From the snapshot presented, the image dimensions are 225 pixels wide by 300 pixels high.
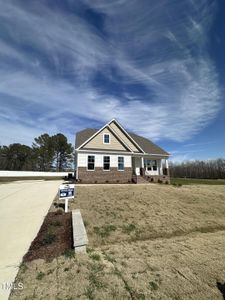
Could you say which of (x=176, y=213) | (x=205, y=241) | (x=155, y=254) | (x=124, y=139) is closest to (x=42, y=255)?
(x=155, y=254)

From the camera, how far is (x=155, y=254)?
15.7ft

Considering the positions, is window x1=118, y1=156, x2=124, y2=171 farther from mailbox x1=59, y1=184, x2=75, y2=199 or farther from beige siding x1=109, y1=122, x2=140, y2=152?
mailbox x1=59, y1=184, x2=75, y2=199

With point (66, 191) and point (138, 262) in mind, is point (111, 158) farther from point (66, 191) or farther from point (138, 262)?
point (138, 262)

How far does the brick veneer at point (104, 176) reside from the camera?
18.3m

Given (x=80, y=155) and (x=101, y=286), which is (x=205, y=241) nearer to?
(x=101, y=286)

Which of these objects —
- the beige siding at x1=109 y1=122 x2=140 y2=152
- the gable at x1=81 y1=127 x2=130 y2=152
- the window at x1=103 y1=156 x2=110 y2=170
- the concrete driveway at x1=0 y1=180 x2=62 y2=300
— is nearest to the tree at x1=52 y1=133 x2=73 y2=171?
the beige siding at x1=109 y1=122 x2=140 y2=152

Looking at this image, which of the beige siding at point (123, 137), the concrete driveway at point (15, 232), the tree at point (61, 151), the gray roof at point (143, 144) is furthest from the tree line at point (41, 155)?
the concrete driveway at point (15, 232)

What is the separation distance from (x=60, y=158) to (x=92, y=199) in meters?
40.0

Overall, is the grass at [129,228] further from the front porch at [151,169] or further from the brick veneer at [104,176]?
the front porch at [151,169]

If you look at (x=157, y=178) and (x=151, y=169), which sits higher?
(x=151, y=169)

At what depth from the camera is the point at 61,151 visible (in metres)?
46.8

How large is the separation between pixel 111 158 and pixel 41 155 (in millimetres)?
31092

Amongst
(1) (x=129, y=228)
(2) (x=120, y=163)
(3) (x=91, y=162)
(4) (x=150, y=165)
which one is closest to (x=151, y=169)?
(4) (x=150, y=165)

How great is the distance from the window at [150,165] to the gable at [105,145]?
469cm
